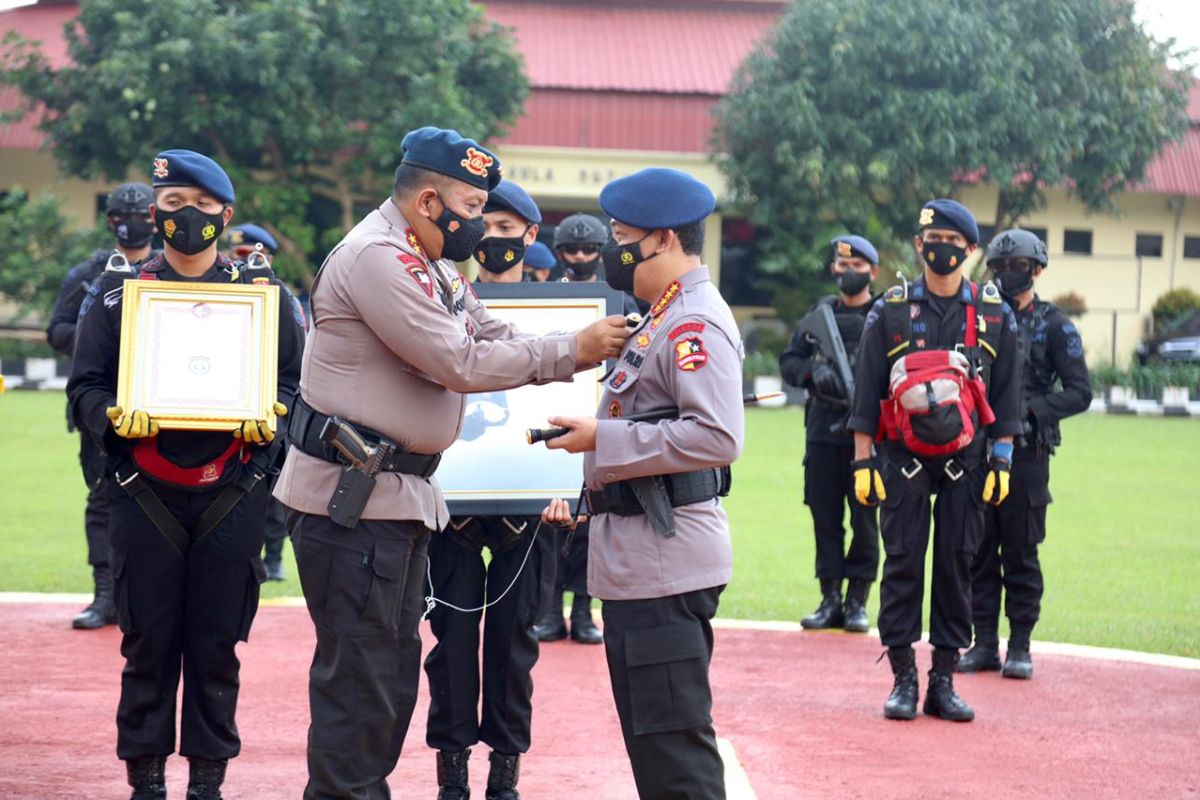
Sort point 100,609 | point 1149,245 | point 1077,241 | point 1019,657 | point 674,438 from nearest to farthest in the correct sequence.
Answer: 1. point 674,438
2. point 1019,657
3. point 100,609
4. point 1077,241
5. point 1149,245

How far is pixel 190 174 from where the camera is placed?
6258mm

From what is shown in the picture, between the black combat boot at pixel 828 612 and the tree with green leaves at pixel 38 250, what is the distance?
77.7 ft

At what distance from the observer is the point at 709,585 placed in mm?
5059

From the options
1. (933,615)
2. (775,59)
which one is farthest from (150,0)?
(933,615)

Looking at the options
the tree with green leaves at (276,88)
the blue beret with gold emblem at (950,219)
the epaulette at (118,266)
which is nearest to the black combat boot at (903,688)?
the blue beret with gold emblem at (950,219)

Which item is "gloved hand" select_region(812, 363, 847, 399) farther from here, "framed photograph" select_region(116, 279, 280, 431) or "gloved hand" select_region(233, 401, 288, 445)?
"gloved hand" select_region(233, 401, 288, 445)

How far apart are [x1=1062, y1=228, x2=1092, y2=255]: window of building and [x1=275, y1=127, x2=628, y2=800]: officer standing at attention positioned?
3721cm

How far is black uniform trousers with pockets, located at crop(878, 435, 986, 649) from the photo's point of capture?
7945 millimetres

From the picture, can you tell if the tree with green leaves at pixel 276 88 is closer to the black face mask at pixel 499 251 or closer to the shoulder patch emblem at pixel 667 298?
the black face mask at pixel 499 251

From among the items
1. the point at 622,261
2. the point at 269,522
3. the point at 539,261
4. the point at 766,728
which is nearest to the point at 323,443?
the point at 622,261

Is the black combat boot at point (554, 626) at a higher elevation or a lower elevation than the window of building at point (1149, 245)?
lower

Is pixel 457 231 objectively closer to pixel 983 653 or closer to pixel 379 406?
pixel 379 406

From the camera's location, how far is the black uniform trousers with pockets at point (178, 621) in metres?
6.07

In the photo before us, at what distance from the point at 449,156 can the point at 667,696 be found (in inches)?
73.2
